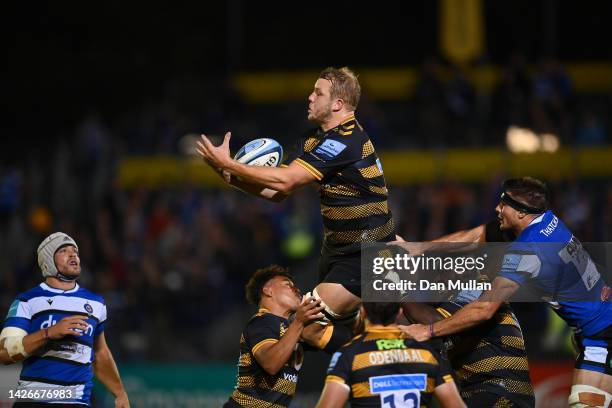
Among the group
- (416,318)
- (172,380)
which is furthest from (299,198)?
(416,318)

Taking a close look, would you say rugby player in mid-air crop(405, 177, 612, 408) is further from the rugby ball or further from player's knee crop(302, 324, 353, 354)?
the rugby ball

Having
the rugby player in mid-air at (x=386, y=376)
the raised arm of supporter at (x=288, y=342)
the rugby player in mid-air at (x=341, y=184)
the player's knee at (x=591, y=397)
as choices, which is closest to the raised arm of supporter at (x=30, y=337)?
the raised arm of supporter at (x=288, y=342)

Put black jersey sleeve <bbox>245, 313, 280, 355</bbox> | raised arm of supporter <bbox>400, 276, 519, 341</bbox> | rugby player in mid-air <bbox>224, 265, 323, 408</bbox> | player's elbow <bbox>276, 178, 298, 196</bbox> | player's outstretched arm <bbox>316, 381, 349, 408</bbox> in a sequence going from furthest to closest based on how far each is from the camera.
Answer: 1. black jersey sleeve <bbox>245, 313, 280, 355</bbox>
2. rugby player in mid-air <bbox>224, 265, 323, 408</bbox>
3. player's elbow <bbox>276, 178, 298, 196</bbox>
4. raised arm of supporter <bbox>400, 276, 519, 341</bbox>
5. player's outstretched arm <bbox>316, 381, 349, 408</bbox>

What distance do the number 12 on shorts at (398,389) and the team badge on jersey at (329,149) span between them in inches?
77.6

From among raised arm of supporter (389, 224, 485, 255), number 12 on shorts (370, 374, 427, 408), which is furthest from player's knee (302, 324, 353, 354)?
number 12 on shorts (370, 374, 427, 408)

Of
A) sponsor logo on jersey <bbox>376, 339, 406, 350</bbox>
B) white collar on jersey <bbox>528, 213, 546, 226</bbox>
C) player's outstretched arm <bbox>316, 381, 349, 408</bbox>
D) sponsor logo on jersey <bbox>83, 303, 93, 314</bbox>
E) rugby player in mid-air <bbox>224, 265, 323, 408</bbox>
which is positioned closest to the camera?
player's outstretched arm <bbox>316, 381, 349, 408</bbox>

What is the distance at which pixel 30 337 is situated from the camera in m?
8.52

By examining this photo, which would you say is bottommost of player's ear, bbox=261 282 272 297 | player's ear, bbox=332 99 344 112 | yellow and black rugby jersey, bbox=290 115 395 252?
player's ear, bbox=261 282 272 297

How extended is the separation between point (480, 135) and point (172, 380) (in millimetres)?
6998

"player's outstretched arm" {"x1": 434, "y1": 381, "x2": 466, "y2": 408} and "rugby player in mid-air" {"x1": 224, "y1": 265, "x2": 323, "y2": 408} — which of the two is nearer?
"player's outstretched arm" {"x1": 434, "y1": 381, "x2": 466, "y2": 408}

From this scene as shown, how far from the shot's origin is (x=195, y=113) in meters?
21.0

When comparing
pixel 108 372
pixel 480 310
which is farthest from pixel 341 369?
pixel 108 372

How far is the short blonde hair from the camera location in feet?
27.9

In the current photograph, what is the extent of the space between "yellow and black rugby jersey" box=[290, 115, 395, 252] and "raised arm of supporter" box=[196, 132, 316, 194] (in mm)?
88
